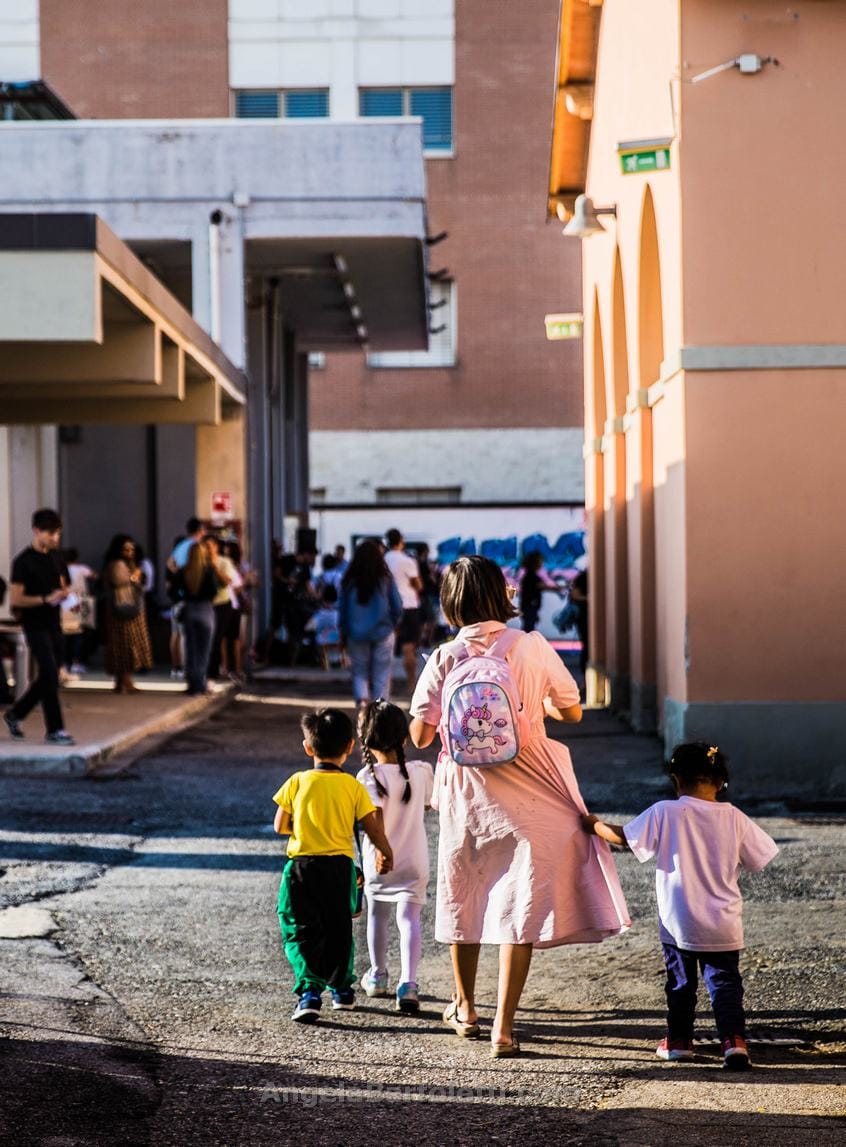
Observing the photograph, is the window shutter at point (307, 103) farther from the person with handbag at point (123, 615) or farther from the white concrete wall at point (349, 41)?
the person with handbag at point (123, 615)

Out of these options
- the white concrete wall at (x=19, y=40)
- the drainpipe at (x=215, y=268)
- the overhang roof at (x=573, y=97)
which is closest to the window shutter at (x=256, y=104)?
the white concrete wall at (x=19, y=40)

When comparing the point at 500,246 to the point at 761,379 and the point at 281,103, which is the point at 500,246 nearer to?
the point at 281,103

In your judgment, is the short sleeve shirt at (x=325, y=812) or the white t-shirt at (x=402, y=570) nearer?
the short sleeve shirt at (x=325, y=812)

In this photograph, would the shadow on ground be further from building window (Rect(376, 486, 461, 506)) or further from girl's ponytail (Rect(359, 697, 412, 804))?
building window (Rect(376, 486, 461, 506))

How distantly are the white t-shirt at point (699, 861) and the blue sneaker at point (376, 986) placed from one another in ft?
4.41

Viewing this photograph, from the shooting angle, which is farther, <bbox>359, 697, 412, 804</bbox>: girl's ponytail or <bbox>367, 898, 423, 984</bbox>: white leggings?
<bbox>359, 697, 412, 804</bbox>: girl's ponytail

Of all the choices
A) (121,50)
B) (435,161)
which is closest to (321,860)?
(435,161)

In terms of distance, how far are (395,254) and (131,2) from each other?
793 inches

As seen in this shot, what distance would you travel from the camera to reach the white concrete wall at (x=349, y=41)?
41.9 meters

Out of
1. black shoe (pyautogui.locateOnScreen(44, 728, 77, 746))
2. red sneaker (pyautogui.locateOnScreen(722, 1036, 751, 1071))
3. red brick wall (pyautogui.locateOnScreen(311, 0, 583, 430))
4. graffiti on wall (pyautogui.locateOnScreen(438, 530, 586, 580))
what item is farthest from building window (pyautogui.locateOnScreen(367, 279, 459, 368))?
red sneaker (pyautogui.locateOnScreen(722, 1036, 751, 1071))

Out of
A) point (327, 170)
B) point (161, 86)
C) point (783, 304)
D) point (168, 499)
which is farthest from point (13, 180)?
point (161, 86)

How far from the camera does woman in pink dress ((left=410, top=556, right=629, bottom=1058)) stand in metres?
5.95

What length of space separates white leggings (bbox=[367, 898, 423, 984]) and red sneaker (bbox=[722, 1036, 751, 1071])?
1322 millimetres

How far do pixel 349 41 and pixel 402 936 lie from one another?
37.7 m
